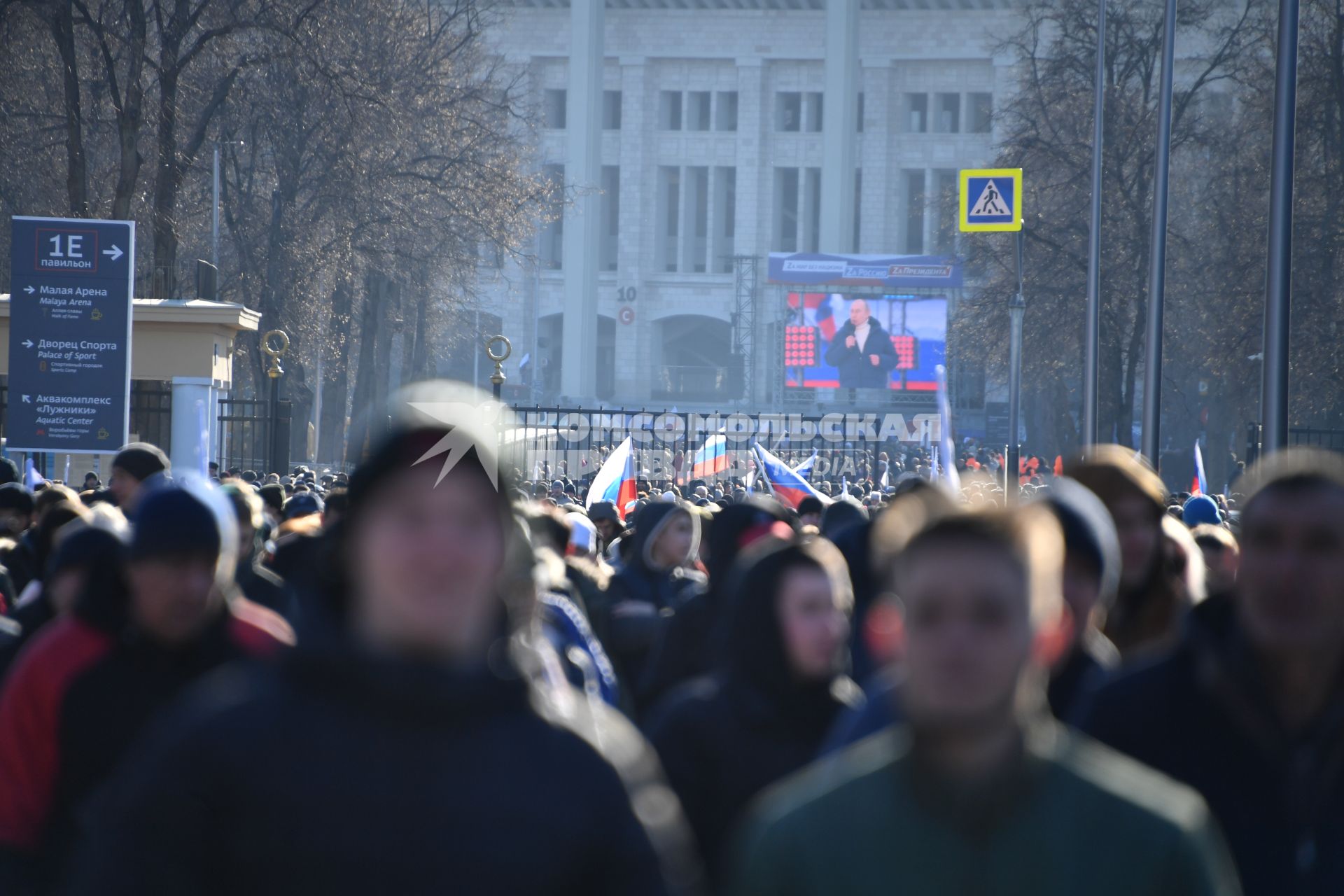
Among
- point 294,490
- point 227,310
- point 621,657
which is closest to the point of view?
point 621,657

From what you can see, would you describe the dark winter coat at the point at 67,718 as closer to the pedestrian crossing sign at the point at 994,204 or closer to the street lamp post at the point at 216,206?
the pedestrian crossing sign at the point at 994,204

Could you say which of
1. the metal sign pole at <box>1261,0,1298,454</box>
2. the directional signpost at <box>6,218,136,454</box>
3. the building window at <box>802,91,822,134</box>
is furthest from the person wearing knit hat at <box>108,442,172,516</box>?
the building window at <box>802,91,822,134</box>

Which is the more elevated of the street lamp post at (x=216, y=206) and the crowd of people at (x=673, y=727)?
the street lamp post at (x=216, y=206)

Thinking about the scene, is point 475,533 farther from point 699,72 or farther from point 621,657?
point 699,72

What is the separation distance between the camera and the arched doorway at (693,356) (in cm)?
7575

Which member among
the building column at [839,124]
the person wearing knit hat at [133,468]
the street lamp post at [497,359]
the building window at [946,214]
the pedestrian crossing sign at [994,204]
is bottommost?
the person wearing knit hat at [133,468]

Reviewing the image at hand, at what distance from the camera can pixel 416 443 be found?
232 centimetres

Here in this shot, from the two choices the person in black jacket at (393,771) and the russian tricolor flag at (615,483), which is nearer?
the person in black jacket at (393,771)

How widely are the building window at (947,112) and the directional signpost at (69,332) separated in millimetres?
60783

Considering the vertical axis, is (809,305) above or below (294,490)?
above

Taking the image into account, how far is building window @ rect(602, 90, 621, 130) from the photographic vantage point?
75.8 metres

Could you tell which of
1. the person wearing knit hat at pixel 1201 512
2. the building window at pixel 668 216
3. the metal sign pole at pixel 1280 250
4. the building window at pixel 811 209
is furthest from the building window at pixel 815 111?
the person wearing knit hat at pixel 1201 512

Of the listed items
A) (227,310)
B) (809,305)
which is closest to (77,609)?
(227,310)

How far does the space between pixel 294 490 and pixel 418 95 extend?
705 inches
